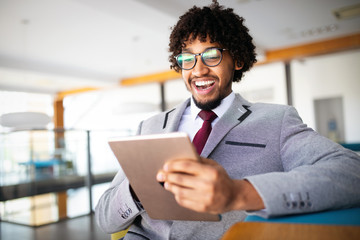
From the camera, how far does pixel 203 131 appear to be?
1268 millimetres

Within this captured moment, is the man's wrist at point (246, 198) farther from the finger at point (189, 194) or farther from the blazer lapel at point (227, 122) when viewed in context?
the blazer lapel at point (227, 122)

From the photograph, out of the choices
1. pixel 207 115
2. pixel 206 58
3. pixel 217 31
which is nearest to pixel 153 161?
pixel 207 115

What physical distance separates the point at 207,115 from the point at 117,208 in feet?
1.73

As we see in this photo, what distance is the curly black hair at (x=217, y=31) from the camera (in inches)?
56.0

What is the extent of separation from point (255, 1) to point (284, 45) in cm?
316

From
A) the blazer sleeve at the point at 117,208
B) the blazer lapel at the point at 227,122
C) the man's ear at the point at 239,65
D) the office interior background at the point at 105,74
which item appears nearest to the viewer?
the blazer sleeve at the point at 117,208


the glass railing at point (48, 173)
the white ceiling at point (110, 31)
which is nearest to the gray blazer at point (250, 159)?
the white ceiling at point (110, 31)

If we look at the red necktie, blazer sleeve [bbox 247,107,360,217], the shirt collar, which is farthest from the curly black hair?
blazer sleeve [bbox 247,107,360,217]

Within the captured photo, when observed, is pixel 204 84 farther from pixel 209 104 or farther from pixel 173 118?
pixel 173 118

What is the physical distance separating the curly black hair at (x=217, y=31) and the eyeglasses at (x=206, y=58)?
7 cm

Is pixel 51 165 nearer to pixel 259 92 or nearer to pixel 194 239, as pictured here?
pixel 194 239

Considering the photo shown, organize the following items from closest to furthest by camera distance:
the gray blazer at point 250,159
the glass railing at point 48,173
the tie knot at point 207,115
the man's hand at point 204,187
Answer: the man's hand at point 204,187, the gray blazer at point 250,159, the tie knot at point 207,115, the glass railing at point 48,173

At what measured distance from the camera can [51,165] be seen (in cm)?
651

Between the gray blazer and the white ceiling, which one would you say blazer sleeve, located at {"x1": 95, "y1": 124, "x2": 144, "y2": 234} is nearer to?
the gray blazer
